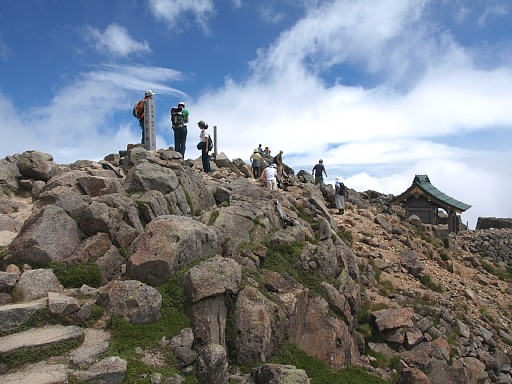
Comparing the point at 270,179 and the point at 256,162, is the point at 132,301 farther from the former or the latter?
the point at 256,162

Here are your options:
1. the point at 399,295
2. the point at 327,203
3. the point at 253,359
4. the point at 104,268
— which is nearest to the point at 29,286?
the point at 104,268

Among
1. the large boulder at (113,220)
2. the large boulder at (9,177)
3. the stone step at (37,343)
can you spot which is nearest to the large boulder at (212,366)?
the stone step at (37,343)

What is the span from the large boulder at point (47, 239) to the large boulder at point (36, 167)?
8961mm

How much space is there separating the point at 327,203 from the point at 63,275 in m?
21.5

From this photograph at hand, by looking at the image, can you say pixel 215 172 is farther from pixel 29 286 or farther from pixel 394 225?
pixel 29 286

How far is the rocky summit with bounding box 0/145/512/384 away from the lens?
8.10 m

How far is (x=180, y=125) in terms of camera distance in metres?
22.2

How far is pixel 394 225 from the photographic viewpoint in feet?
90.1

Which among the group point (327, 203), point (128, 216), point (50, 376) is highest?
point (327, 203)

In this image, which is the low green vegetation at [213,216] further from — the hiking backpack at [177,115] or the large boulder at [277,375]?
the hiking backpack at [177,115]

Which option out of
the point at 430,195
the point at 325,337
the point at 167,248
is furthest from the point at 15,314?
the point at 430,195

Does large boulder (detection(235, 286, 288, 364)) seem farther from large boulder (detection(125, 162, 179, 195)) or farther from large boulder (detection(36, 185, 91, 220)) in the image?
large boulder (detection(125, 162, 179, 195))

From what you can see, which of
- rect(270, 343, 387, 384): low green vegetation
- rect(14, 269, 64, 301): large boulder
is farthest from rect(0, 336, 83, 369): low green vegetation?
rect(270, 343, 387, 384): low green vegetation

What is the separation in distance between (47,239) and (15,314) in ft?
9.60
